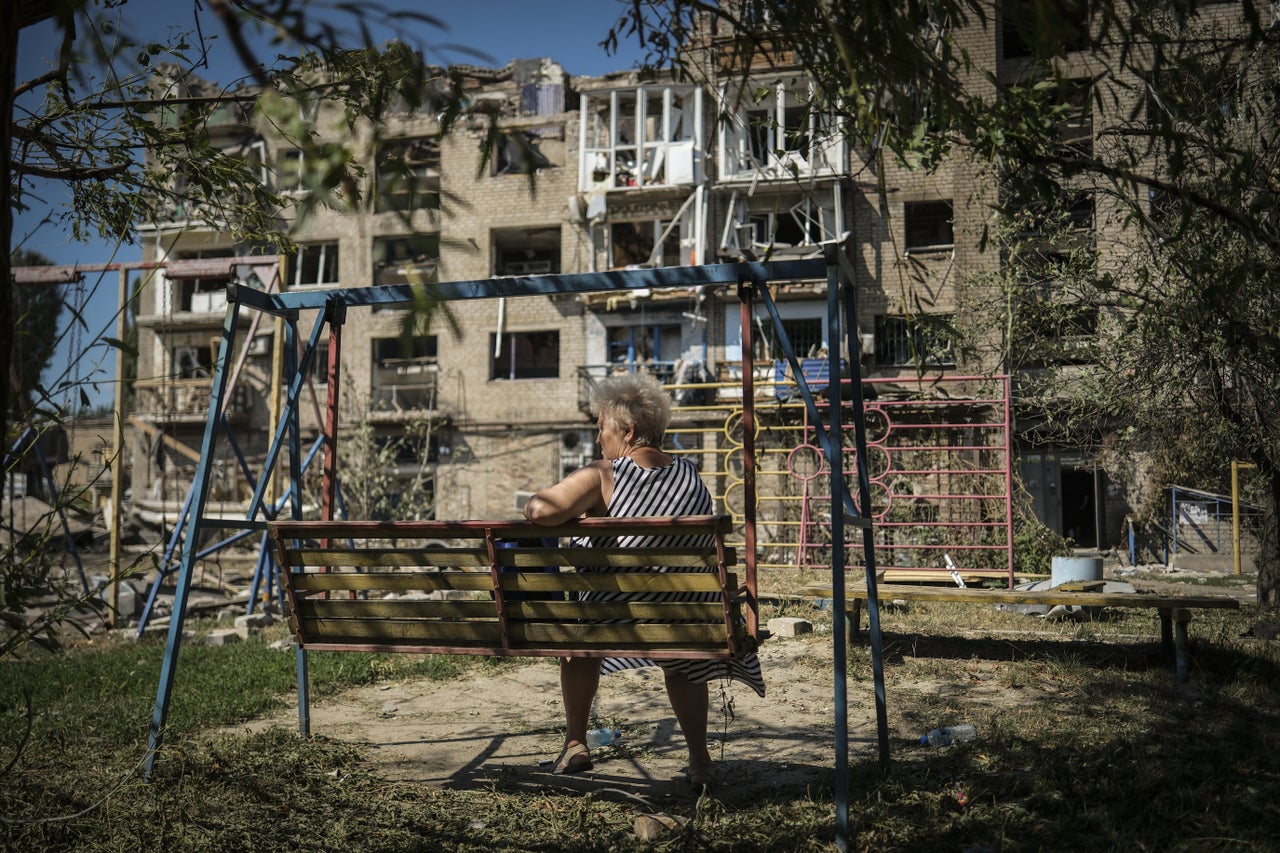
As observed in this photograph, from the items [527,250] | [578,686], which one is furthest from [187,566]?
[527,250]

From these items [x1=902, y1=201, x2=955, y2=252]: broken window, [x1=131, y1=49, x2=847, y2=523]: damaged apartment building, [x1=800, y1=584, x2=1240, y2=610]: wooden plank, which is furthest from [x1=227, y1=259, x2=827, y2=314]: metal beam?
[x1=902, y1=201, x2=955, y2=252]: broken window

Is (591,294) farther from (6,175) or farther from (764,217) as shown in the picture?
(6,175)

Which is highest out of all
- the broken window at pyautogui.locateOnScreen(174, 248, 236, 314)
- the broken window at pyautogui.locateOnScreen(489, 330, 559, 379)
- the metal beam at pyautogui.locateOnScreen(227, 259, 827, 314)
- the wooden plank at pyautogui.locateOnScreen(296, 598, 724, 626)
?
the broken window at pyautogui.locateOnScreen(174, 248, 236, 314)

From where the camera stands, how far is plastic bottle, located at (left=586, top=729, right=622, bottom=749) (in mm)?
5233

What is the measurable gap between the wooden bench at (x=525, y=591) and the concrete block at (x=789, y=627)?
418cm

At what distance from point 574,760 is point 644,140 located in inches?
970

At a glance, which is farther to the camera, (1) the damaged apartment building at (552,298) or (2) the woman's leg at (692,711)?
(1) the damaged apartment building at (552,298)

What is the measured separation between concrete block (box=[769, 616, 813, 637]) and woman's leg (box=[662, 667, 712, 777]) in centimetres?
397

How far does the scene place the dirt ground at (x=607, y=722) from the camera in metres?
4.61

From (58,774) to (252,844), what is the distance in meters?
1.41

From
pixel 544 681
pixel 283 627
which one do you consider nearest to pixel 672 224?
pixel 283 627

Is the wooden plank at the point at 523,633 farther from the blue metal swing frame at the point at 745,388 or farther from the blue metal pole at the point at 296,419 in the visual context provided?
the blue metal pole at the point at 296,419

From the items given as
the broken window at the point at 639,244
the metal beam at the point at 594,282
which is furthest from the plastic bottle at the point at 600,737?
the broken window at the point at 639,244

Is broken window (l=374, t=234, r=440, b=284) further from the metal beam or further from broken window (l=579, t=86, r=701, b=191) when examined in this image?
broken window (l=579, t=86, r=701, b=191)
